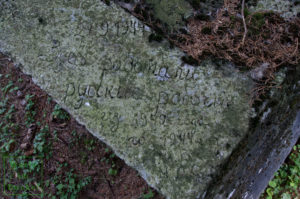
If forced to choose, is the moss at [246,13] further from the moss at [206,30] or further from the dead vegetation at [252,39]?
the moss at [206,30]

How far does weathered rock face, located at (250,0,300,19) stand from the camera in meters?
1.63

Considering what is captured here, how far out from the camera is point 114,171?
273cm

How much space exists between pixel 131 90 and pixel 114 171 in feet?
4.41

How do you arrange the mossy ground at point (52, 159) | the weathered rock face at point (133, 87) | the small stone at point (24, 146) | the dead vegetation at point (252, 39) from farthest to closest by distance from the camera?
1. the small stone at point (24, 146)
2. the mossy ground at point (52, 159)
3. the weathered rock face at point (133, 87)
4. the dead vegetation at point (252, 39)

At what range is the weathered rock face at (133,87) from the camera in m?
1.76

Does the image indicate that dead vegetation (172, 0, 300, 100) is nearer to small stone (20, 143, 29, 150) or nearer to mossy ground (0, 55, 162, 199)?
mossy ground (0, 55, 162, 199)

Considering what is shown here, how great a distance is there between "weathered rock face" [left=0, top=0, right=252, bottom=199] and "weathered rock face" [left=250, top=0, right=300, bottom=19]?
543 millimetres

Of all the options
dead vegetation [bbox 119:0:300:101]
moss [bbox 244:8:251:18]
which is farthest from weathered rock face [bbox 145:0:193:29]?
moss [bbox 244:8:251:18]

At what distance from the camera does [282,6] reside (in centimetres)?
165

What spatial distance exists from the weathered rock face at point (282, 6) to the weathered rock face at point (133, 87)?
54 centimetres

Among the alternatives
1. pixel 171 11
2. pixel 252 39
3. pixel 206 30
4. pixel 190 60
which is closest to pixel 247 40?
pixel 252 39

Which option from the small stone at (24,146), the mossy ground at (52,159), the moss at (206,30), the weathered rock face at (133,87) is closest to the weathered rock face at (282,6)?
the moss at (206,30)

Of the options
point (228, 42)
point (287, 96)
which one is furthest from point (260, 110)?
point (228, 42)

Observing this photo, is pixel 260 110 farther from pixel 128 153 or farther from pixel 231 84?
pixel 128 153
